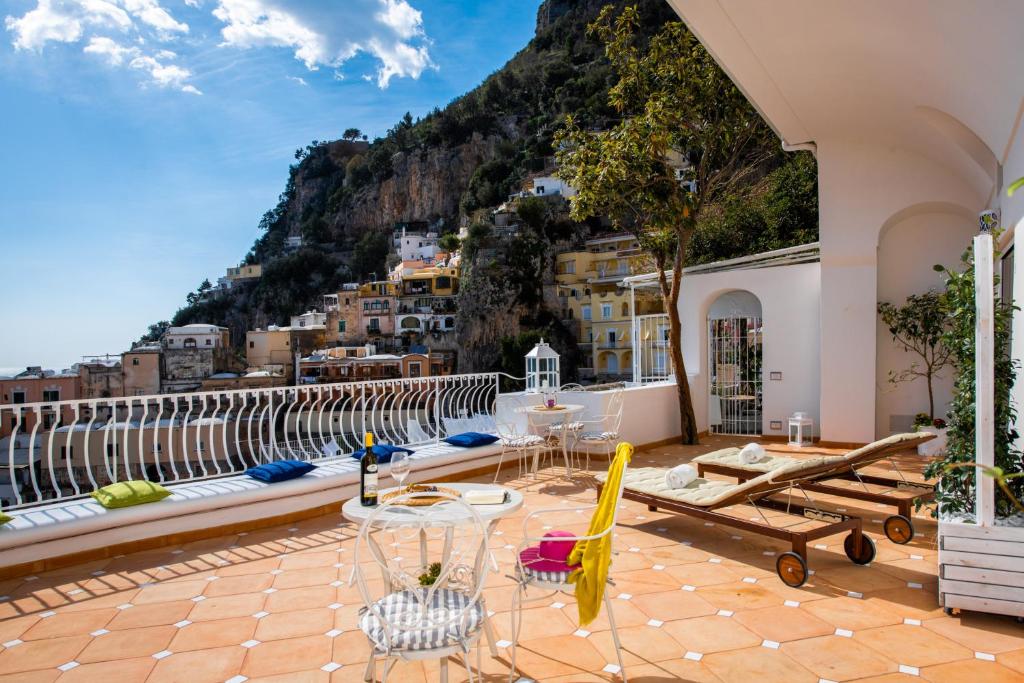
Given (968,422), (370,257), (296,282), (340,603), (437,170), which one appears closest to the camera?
(968,422)

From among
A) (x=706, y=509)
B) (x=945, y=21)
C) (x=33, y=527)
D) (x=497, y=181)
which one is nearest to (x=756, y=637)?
(x=706, y=509)

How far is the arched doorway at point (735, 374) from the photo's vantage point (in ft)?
29.7

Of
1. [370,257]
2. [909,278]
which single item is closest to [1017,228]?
[909,278]

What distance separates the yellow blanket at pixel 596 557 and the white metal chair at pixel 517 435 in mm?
3453

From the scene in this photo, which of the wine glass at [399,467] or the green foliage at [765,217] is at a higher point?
the green foliage at [765,217]

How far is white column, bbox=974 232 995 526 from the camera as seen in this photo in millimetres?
2734

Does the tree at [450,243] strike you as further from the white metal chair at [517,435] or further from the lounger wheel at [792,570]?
the lounger wheel at [792,570]

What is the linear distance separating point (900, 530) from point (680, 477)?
1511 millimetres

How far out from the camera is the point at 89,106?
52.7 m

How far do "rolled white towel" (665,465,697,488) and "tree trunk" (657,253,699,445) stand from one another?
396 centimetres

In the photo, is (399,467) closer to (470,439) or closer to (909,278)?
(470,439)

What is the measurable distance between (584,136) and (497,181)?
42.0 m

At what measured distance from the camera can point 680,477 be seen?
4.14m

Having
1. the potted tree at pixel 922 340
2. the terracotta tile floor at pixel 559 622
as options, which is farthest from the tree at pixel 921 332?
the terracotta tile floor at pixel 559 622
